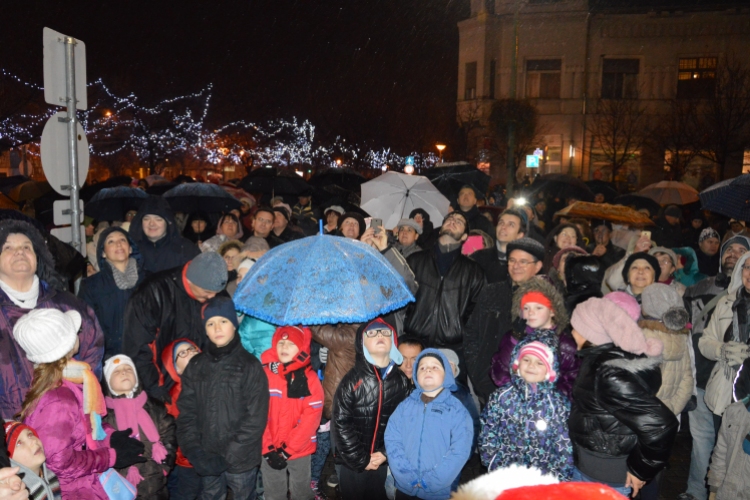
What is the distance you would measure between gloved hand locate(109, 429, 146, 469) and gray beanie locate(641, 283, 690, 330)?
12.6 ft

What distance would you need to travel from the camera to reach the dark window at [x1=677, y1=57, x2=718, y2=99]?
33562 millimetres

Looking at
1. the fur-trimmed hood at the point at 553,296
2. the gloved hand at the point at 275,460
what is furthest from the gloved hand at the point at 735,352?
the gloved hand at the point at 275,460

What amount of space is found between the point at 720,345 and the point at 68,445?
4700 mm

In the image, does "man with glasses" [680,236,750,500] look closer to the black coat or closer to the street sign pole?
the black coat

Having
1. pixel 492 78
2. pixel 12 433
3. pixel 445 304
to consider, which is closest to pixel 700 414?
pixel 445 304

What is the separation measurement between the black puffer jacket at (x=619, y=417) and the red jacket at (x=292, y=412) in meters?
1.86

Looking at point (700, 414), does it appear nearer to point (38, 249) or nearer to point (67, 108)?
point (38, 249)

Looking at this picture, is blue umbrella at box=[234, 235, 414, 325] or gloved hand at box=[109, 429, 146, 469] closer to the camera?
gloved hand at box=[109, 429, 146, 469]

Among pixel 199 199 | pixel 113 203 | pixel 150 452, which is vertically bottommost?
pixel 150 452

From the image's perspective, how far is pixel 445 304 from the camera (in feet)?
19.1

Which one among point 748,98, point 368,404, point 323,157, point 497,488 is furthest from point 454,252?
point 323,157

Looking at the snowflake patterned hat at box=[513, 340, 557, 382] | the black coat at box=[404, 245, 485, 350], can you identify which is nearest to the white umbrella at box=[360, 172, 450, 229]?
the black coat at box=[404, 245, 485, 350]

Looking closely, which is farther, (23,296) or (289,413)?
(289,413)

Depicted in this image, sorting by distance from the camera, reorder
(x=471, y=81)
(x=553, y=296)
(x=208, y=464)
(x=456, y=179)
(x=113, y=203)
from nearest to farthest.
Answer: (x=208, y=464) < (x=553, y=296) < (x=113, y=203) < (x=456, y=179) < (x=471, y=81)
